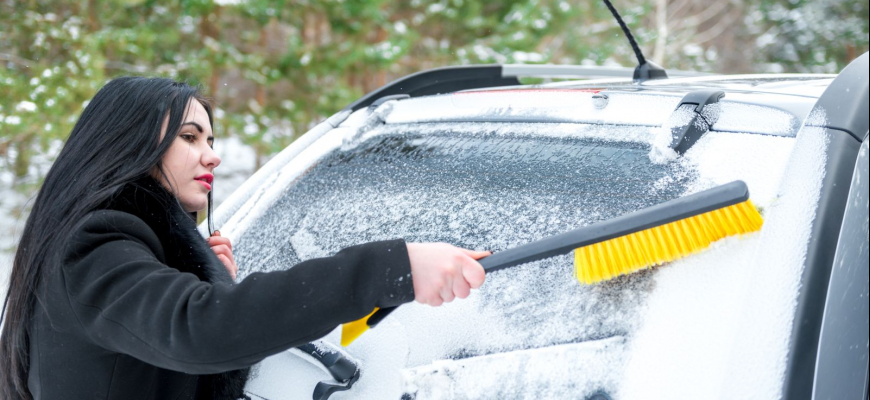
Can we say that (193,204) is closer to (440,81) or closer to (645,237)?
(645,237)

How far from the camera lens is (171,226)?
1442 millimetres

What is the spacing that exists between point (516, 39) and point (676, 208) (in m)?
8.70

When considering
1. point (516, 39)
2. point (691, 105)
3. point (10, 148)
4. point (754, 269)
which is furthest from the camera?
point (516, 39)

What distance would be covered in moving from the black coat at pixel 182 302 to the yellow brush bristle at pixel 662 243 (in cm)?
32

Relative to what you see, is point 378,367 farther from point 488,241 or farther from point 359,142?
point 359,142

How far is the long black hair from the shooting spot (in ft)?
4.50

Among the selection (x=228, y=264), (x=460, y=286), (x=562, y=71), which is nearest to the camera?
(x=460, y=286)

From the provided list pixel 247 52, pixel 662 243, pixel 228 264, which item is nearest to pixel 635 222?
pixel 662 243

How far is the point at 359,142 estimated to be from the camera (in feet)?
6.45

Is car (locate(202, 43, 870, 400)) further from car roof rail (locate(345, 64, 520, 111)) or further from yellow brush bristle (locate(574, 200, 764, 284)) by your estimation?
car roof rail (locate(345, 64, 520, 111))

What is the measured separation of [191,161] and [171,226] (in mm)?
145

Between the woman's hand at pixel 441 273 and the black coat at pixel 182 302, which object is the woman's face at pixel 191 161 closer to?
the black coat at pixel 182 302

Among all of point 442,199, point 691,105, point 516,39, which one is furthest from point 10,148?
point 691,105

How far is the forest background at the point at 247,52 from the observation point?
6812mm
